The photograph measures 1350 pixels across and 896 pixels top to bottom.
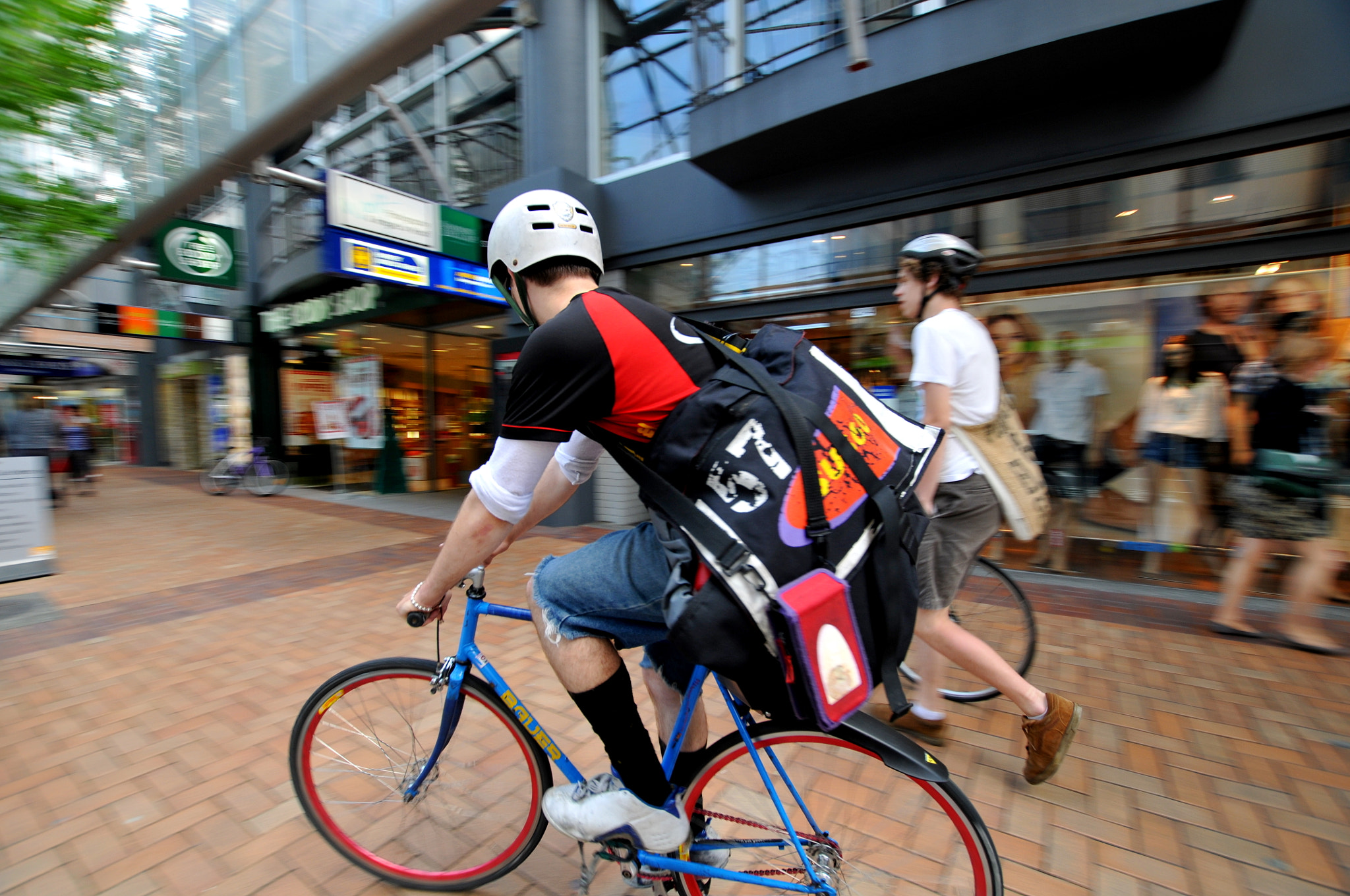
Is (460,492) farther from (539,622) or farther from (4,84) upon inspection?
(539,622)

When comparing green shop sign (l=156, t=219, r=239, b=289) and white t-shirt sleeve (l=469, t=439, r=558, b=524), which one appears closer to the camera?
white t-shirt sleeve (l=469, t=439, r=558, b=524)

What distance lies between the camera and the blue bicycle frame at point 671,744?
1.48 metres

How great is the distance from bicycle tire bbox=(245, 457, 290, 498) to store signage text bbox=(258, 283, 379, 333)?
9.29 feet

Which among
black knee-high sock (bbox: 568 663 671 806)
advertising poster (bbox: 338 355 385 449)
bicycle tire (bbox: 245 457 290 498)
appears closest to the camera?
black knee-high sock (bbox: 568 663 671 806)

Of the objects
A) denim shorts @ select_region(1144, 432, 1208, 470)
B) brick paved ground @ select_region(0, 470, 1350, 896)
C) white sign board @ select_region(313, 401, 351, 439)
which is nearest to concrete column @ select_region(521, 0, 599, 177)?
brick paved ground @ select_region(0, 470, 1350, 896)

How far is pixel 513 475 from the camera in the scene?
4.43 feet

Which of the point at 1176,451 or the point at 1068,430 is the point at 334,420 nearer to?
the point at 1068,430

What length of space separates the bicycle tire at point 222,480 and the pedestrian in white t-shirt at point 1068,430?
13.6 meters

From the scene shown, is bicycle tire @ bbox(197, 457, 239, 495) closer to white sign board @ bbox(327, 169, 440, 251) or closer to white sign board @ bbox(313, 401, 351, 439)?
white sign board @ bbox(313, 401, 351, 439)

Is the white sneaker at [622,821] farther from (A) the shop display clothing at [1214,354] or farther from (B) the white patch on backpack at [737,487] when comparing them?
(A) the shop display clothing at [1214,354]

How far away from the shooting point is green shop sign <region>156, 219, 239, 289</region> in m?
9.16

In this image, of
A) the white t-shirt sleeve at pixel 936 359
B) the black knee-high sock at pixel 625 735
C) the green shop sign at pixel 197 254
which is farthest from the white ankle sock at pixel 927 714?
the green shop sign at pixel 197 254

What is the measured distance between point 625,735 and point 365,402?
11.1 m

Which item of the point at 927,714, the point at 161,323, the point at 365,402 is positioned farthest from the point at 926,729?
the point at 161,323
